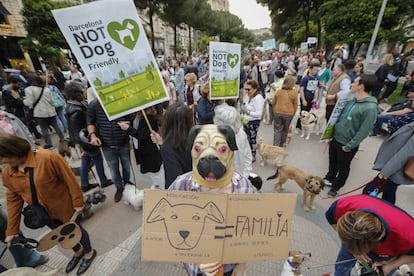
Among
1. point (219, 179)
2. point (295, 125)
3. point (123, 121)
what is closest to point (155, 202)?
point (219, 179)

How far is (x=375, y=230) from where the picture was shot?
53.1 inches

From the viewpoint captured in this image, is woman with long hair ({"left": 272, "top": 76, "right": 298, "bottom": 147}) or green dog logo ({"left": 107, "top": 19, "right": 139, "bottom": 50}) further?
woman with long hair ({"left": 272, "top": 76, "right": 298, "bottom": 147})

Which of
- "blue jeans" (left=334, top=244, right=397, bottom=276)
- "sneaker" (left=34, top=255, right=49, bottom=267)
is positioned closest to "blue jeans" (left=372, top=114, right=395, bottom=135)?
"blue jeans" (left=334, top=244, right=397, bottom=276)

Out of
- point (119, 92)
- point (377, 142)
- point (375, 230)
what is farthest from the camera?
point (377, 142)

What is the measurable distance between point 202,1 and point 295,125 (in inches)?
1120

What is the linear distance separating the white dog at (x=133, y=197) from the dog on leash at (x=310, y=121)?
4.68 meters

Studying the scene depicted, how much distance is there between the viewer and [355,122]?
2.95 m

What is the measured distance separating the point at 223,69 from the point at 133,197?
2606 millimetres

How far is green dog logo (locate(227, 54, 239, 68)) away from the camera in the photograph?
11.8 ft

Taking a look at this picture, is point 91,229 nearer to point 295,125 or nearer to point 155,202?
point 155,202

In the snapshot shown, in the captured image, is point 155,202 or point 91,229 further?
point 91,229

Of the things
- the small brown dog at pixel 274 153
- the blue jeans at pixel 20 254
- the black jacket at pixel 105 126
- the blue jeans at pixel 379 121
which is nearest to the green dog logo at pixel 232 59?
the small brown dog at pixel 274 153

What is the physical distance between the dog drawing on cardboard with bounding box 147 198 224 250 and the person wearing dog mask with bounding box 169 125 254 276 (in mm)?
221

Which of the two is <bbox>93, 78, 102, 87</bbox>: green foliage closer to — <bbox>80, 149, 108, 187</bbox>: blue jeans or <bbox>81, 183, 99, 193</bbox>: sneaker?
<bbox>80, 149, 108, 187</bbox>: blue jeans
